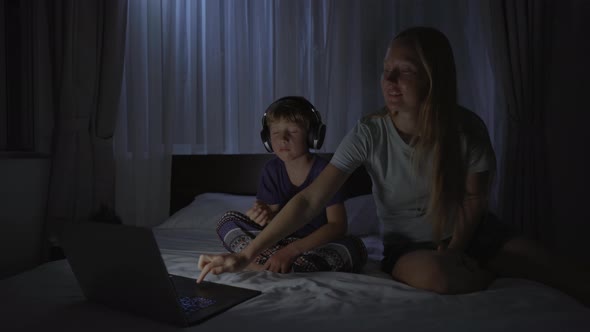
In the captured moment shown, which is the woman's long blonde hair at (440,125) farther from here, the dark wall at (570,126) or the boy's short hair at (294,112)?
the dark wall at (570,126)

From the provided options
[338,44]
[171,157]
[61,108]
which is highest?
[338,44]

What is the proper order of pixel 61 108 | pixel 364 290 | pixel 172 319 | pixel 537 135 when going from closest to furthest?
pixel 172 319, pixel 364 290, pixel 537 135, pixel 61 108

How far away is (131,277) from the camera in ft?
2.43

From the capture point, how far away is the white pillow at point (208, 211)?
2082 millimetres

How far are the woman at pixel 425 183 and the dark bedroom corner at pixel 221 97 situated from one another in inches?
29.0

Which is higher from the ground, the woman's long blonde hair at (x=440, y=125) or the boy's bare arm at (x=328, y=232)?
the woman's long blonde hair at (x=440, y=125)

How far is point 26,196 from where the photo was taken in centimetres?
223

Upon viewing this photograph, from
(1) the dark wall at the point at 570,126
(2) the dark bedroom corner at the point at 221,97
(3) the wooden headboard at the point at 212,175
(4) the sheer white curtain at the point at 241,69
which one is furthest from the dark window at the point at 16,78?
(1) the dark wall at the point at 570,126

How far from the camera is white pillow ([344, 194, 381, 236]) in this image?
192 centimetres

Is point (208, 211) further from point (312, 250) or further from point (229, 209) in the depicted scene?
point (312, 250)

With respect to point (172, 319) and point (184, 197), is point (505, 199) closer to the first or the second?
point (184, 197)

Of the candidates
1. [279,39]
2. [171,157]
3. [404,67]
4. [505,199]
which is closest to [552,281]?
[404,67]

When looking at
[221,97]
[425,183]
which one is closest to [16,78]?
[221,97]

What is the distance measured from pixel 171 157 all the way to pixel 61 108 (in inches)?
25.3
